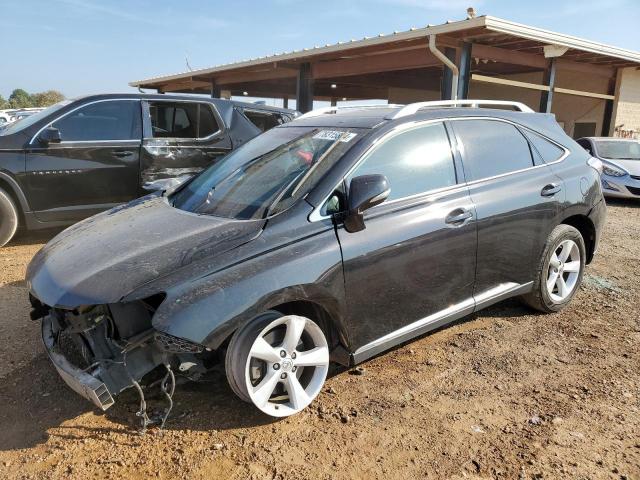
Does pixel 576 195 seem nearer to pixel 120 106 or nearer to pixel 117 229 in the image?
pixel 117 229

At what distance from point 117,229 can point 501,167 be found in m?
2.69

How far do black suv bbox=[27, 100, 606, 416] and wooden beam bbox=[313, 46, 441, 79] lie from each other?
847cm

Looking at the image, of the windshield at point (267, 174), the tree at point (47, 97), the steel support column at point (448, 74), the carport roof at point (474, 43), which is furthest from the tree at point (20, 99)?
the windshield at point (267, 174)

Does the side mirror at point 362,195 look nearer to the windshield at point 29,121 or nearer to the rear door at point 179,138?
the rear door at point 179,138

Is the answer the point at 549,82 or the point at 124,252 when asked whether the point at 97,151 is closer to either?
the point at 124,252

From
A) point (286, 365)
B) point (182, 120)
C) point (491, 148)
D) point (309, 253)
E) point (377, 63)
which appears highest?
point (377, 63)

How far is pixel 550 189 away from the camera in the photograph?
12.6 feet

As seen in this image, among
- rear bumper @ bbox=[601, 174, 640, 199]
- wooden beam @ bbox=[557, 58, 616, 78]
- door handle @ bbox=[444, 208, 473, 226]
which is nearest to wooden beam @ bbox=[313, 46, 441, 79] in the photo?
wooden beam @ bbox=[557, 58, 616, 78]

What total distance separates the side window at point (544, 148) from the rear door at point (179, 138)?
395cm

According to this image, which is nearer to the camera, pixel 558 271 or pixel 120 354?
pixel 120 354

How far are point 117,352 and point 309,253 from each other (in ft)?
3.49

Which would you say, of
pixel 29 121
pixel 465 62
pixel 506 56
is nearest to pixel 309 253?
pixel 29 121

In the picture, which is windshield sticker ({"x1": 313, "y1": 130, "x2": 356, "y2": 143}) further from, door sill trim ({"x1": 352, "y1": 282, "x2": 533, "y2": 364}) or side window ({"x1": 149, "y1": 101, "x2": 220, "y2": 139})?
side window ({"x1": 149, "y1": 101, "x2": 220, "y2": 139})

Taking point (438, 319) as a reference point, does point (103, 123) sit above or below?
above
